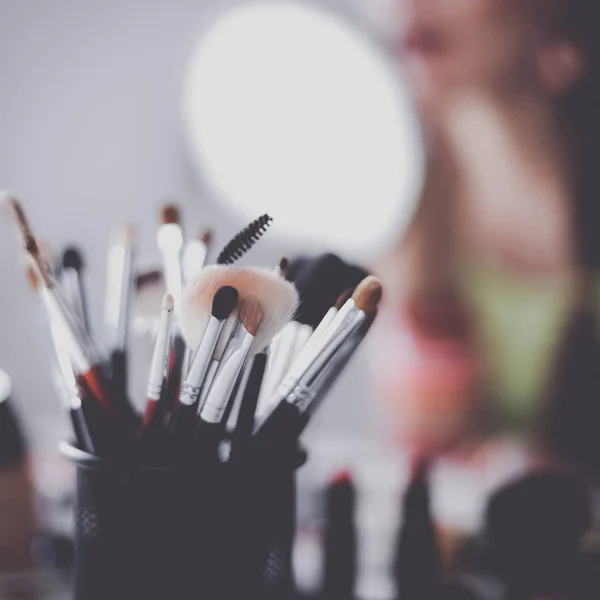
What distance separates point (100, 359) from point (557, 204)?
0.48m

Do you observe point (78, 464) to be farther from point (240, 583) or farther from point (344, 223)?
point (344, 223)

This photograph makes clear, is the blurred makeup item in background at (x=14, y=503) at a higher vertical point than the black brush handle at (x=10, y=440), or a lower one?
lower

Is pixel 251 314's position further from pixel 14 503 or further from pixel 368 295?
pixel 14 503

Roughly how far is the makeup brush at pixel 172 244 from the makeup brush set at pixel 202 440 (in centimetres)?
2

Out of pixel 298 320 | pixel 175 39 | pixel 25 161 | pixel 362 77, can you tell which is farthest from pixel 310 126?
pixel 298 320

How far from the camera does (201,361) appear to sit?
1.25 feet

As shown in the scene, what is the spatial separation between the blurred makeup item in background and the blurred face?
20.7 inches

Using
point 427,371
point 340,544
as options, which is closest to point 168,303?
point 340,544

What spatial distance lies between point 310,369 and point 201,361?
6cm

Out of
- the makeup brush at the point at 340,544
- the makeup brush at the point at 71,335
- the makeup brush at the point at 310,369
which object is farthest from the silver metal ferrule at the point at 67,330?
the makeup brush at the point at 340,544

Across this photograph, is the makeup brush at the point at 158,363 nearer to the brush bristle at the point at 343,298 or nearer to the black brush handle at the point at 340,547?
the brush bristle at the point at 343,298

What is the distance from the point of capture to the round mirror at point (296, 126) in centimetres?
80

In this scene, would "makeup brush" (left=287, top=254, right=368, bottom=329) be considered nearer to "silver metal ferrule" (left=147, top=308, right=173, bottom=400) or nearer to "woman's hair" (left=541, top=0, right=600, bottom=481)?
"silver metal ferrule" (left=147, top=308, right=173, bottom=400)

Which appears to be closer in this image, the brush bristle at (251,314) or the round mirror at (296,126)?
the brush bristle at (251,314)
